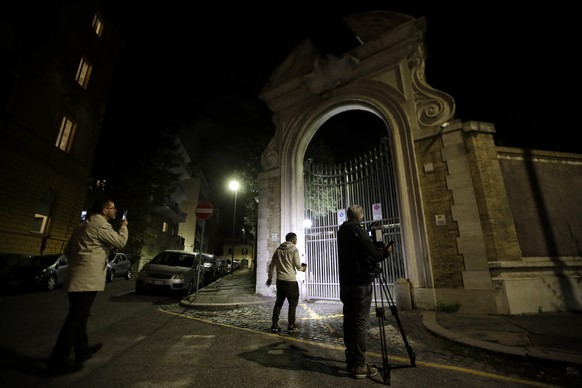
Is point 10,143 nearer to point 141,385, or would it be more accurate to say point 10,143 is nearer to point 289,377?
point 141,385

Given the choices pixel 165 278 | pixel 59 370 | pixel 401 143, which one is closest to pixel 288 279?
pixel 59 370

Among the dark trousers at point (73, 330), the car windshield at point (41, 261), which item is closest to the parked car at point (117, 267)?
the car windshield at point (41, 261)

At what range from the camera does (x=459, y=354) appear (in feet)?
12.6

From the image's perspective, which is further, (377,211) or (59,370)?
(377,211)

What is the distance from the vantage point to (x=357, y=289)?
10.5 feet

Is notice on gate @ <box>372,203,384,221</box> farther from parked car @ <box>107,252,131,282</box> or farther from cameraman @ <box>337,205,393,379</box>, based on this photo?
parked car @ <box>107,252,131,282</box>

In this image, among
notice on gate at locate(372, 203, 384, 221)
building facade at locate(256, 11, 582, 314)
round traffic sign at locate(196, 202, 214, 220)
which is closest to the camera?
building facade at locate(256, 11, 582, 314)

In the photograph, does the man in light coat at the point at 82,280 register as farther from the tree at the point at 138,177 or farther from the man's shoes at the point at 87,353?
the tree at the point at 138,177

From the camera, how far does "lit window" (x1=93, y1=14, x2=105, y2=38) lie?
17.5m

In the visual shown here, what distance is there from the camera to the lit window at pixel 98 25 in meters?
17.5

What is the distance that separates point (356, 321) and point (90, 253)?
10.4ft

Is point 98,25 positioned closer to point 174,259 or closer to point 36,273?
point 36,273

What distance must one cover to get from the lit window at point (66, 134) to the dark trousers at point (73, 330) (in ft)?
51.3

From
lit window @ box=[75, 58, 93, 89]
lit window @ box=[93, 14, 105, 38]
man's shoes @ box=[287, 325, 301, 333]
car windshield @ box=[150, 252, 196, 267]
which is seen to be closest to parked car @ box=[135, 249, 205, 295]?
car windshield @ box=[150, 252, 196, 267]
